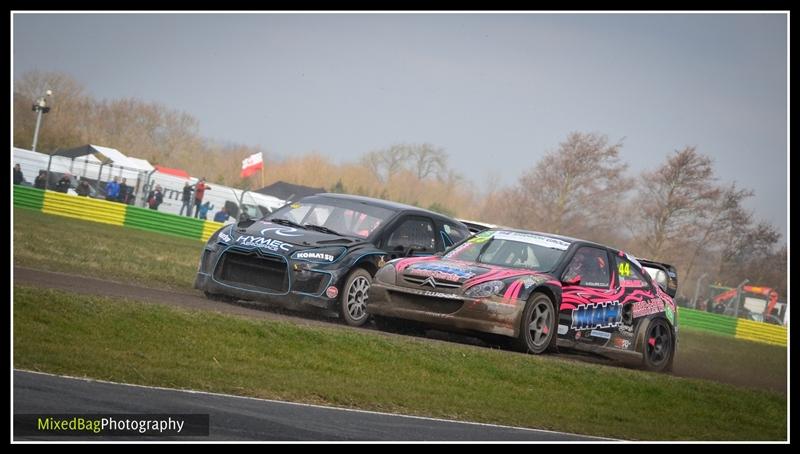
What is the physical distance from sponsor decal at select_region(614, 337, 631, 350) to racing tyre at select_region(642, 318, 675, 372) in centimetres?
23

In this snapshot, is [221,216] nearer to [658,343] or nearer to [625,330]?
[658,343]

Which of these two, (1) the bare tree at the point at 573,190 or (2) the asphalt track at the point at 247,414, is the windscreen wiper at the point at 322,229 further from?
(1) the bare tree at the point at 573,190

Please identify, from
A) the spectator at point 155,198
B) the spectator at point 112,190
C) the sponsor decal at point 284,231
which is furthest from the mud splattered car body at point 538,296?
the spectator at point 155,198

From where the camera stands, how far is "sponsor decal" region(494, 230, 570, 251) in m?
12.7

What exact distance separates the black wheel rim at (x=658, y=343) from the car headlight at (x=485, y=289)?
2331 millimetres

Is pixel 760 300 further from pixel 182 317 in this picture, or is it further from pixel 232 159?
pixel 182 317

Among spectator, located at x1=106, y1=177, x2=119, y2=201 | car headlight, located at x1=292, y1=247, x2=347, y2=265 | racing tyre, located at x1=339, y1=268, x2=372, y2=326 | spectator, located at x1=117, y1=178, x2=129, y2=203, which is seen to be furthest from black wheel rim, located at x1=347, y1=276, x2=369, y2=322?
spectator, located at x1=117, y1=178, x2=129, y2=203

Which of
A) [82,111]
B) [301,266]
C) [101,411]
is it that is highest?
[82,111]

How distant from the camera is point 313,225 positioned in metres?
13.7

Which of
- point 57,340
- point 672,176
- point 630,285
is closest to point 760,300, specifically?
point 672,176

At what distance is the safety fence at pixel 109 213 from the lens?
33125 mm

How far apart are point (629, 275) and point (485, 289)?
2385mm

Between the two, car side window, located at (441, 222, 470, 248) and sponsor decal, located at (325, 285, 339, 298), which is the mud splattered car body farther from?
car side window, located at (441, 222, 470, 248)

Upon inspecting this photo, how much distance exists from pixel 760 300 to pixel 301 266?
28.9 meters
